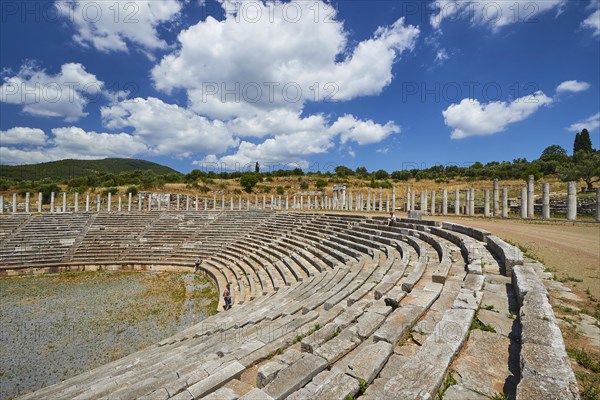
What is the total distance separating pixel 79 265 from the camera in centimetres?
2352

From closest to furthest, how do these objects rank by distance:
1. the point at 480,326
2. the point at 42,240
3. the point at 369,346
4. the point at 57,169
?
1. the point at 369,346
2. the point at 480,326
3. the point at 42,240
4. the point at 57,169

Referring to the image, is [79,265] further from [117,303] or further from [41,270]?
[117,303]

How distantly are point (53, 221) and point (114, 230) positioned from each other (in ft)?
21.1

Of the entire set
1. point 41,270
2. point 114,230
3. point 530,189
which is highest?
point 530,189

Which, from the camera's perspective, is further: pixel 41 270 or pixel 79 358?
pixel 41 270

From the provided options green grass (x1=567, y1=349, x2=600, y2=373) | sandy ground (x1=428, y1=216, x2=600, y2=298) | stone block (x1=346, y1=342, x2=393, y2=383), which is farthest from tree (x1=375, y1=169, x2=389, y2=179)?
stone block (x1=346, y1=342, x2=393, y2=383)

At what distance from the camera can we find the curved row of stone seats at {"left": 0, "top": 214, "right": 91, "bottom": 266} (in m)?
23.3

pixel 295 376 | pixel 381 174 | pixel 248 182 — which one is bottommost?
pixel 295 376

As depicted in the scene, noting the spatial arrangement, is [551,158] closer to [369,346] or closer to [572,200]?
[572,200]

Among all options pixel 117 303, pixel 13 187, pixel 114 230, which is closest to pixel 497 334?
pixel 117 303

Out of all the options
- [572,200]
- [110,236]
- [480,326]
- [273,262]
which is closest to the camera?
[480,326]

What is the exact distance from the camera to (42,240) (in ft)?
83.6

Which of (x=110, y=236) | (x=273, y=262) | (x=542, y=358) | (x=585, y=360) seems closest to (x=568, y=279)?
(x=585, y=360)

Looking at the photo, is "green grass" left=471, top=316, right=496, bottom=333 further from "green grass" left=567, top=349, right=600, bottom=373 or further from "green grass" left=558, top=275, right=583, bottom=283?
"green grass" left=558, top=275, right=583, bottom=283
